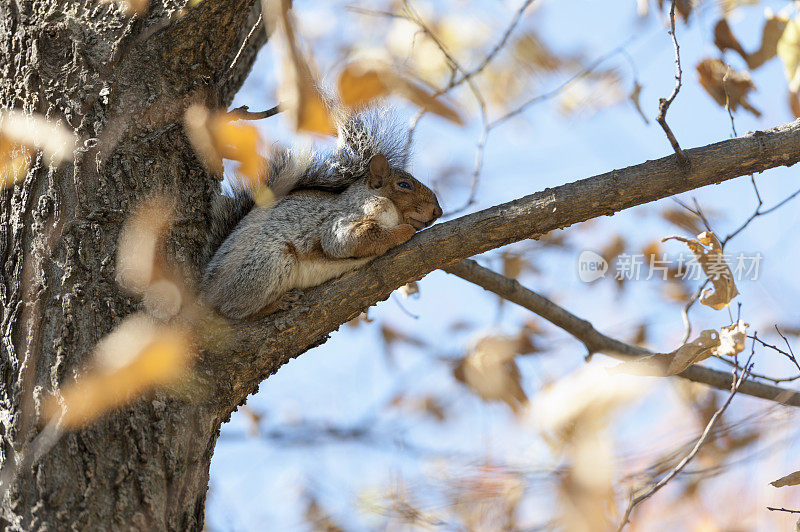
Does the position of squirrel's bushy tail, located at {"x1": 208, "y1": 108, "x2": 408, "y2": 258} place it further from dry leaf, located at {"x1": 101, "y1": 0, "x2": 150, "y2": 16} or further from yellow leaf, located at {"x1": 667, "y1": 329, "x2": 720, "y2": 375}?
yellow leaf, located at {"x1": 667, "y1": 329, "x2": 720, "y2": 375}

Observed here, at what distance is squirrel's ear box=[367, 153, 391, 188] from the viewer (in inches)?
117

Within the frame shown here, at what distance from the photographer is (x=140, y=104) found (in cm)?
218

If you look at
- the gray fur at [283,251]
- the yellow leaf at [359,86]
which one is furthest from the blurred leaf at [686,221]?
the yellow leaf at [359,86]

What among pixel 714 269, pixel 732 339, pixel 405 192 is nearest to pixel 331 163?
pixel 405 192

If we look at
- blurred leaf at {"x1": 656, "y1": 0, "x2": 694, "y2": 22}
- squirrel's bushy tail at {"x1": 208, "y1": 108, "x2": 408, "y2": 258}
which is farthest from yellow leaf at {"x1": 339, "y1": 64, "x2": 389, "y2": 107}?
blurred leaf at {"x1": 656, "y1": 0, "x2": 694, "y2": 22}

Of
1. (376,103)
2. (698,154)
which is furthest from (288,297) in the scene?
(698,154)

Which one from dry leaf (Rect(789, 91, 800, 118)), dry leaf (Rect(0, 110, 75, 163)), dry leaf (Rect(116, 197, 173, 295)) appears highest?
dry leaf (Rect(789, 91, 800, 118))

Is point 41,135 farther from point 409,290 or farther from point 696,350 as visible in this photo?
point 696,350

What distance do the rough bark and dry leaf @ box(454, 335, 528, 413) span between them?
92 cm

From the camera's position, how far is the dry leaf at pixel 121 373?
5.78 ft

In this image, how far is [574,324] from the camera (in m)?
2.93

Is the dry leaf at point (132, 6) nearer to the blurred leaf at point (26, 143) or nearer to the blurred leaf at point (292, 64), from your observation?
the blurred leaf at point (26, 143)

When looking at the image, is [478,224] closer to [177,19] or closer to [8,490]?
[177,19]

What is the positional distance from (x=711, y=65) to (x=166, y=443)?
90.3 inches
